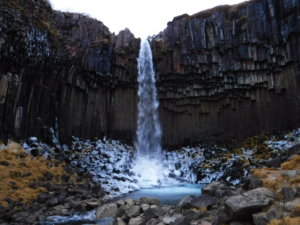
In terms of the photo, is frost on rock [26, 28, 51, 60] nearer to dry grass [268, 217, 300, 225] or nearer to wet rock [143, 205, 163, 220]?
wet rock [143, 205, 163, 220]

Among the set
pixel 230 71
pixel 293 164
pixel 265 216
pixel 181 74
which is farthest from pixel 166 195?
pixel 230 71

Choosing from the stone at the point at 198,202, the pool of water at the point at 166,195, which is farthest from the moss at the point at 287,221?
the pool of water at the point at 166,195

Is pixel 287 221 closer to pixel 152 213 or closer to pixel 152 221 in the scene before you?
pixel 152 221

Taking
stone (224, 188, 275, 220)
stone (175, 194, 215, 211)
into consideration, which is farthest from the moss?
stone (175, 194, 215, 211)

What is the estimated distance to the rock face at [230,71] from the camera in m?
37.2

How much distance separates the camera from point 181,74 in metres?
42.4

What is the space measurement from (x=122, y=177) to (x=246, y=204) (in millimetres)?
23170

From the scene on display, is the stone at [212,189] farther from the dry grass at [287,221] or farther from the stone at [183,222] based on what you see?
the dry grass at [287,221]

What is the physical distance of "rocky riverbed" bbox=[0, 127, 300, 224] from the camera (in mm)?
10807

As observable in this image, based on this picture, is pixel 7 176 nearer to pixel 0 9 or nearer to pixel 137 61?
pixel 0 9

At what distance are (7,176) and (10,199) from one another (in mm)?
3761

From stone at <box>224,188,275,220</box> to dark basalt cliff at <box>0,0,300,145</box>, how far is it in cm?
2571

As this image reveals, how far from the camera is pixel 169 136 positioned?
44.0 metres

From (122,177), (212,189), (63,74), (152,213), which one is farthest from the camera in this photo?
(63,74)
